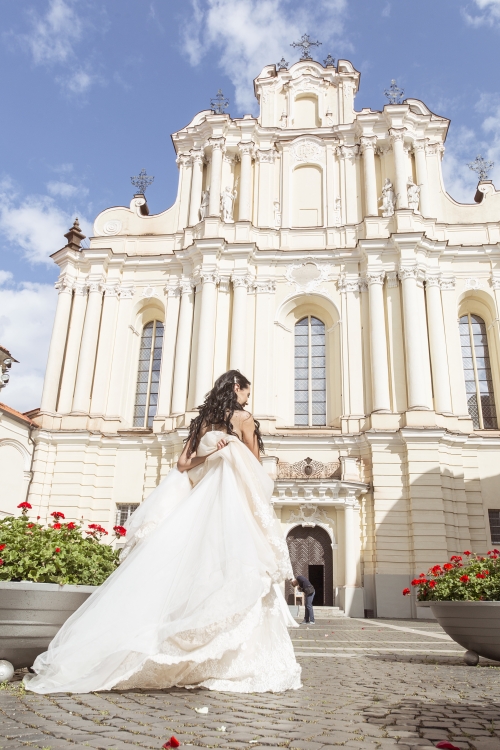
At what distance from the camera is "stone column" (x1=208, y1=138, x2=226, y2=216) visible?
22.7 m

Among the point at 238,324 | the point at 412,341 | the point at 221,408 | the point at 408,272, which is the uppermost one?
the point at 408,272

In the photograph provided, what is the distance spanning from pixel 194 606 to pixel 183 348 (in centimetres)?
1731

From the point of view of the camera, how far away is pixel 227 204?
22.7m

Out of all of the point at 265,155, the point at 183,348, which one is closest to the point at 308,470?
the point at 183,348

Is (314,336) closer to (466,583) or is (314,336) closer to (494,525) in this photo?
(494,525)

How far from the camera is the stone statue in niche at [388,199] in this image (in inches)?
866

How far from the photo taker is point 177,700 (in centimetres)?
379

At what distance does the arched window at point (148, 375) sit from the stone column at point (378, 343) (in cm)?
761

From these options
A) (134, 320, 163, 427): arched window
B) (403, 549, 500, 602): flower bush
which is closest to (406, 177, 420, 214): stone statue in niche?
(134, 320, 163, 427): arched window

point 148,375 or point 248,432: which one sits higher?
point 148,375

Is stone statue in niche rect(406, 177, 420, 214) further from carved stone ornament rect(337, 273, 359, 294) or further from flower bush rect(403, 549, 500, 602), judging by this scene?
flower bush rect(403, 549, 500, 602)

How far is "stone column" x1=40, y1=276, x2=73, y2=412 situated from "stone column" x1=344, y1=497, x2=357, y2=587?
33.7 feet

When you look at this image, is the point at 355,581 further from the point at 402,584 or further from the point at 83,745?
the point at 83,745

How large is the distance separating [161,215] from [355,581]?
1499 centimetres
